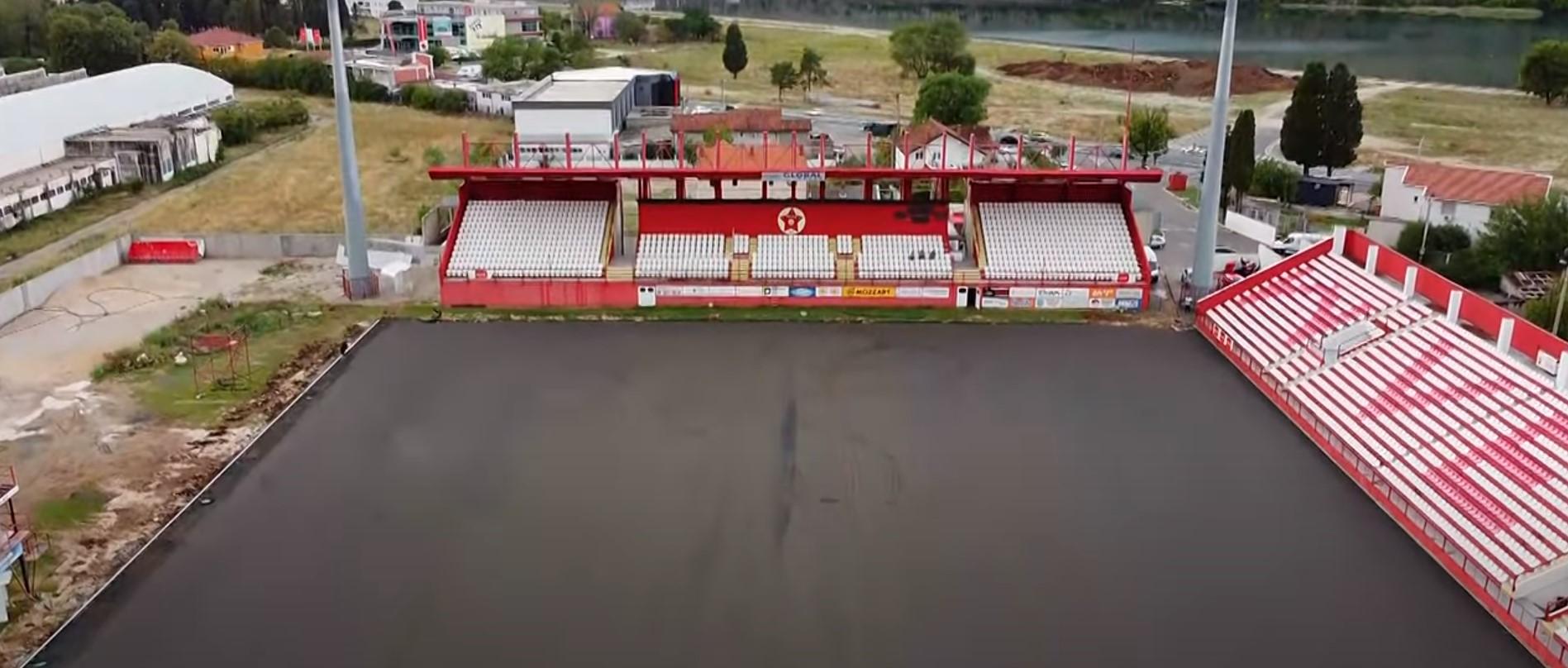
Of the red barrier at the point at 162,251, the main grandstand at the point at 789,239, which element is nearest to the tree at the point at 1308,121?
the main grandstand at the point at 789,239

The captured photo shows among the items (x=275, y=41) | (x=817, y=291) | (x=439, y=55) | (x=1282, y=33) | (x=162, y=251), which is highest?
(x=1282, y=33)

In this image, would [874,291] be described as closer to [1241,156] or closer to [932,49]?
[1241,156]

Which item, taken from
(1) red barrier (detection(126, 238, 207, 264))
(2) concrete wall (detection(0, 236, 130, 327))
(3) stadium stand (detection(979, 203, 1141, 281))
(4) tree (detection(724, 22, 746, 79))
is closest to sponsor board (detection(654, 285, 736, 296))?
(3) stadium stand (detection(979, 203, 1141, 281))

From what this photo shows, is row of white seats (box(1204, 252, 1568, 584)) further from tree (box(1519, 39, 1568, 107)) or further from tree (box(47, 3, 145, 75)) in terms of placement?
tree (box(47, 3, 145, 75))

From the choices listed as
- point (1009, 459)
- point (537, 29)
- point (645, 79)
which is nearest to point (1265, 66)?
point (645, 79)

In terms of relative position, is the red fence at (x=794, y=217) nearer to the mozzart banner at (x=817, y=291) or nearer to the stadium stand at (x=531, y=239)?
the stadium stand at (x=531, y=239)

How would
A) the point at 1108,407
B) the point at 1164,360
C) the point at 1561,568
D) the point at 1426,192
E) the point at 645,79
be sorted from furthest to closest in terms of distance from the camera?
the point at 645,79 < the point at 1426,192 < the point at 1164,360 < the point at 1108,407 < the point at 1561,568

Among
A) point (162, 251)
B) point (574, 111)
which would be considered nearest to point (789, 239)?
point (162, 251)

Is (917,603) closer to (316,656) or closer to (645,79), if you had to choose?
(316,656)
